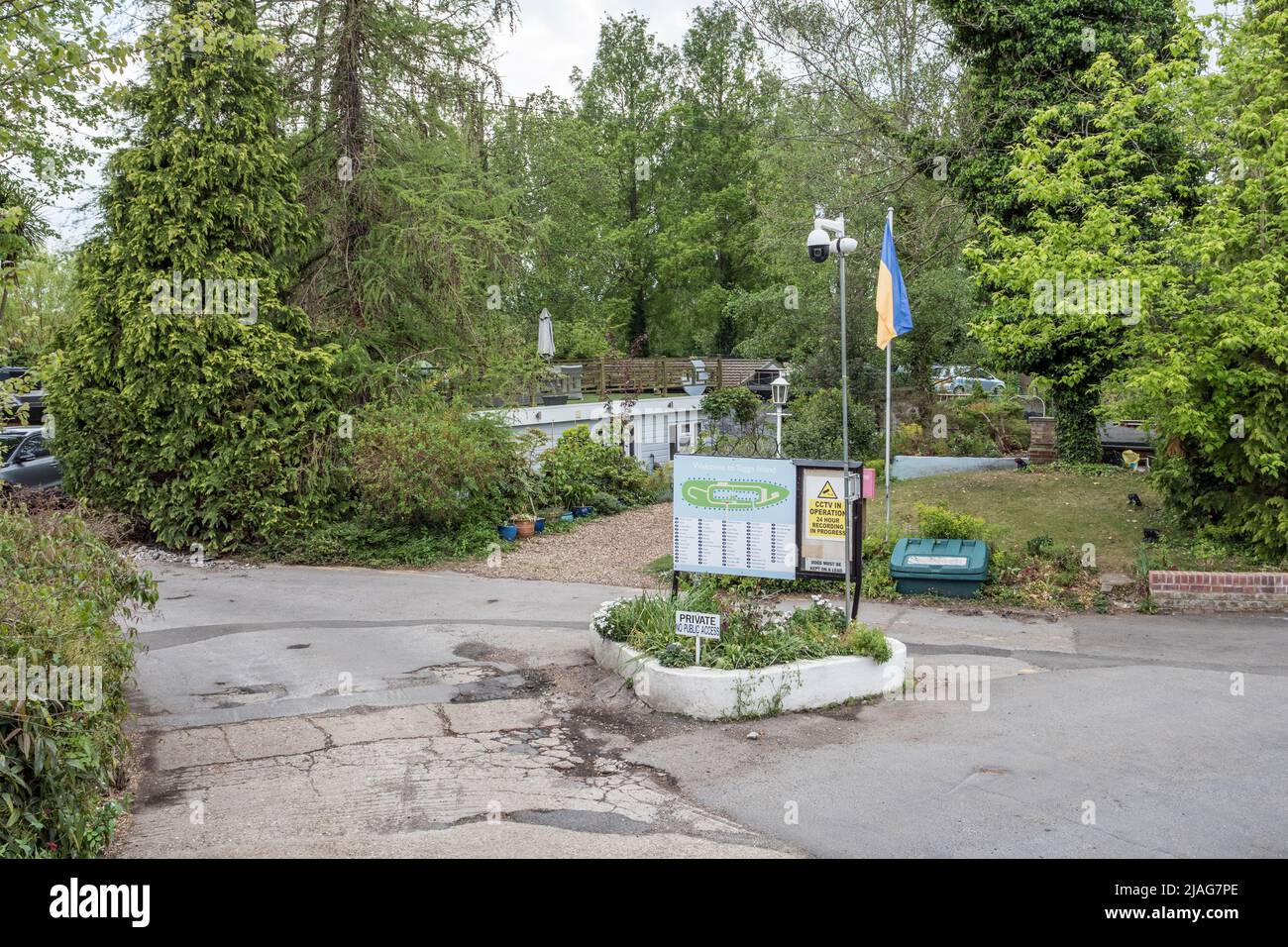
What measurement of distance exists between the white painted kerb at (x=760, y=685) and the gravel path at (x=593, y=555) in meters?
5.62

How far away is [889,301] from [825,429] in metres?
7.59

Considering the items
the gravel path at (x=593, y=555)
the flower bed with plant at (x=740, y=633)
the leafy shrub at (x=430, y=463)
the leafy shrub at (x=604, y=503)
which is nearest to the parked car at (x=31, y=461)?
the leafy shrub at (x=430, y=463)

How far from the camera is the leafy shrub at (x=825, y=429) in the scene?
22.4m

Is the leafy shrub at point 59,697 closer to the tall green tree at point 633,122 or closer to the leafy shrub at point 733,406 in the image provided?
the leafy shrub at point 733,406

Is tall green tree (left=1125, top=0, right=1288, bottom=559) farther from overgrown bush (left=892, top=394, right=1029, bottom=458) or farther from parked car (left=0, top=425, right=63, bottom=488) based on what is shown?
parked car (left=0, top=425, right=63, bottom=488)

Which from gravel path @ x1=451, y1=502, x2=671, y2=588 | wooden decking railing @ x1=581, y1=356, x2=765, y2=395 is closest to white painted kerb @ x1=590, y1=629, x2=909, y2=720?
gravel path @ x1=451, y1=502, x2=671, y2=588

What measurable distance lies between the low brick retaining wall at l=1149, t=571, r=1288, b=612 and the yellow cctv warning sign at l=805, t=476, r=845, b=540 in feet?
16.5

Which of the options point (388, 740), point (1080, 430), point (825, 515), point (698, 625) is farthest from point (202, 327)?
point (1080, 430)

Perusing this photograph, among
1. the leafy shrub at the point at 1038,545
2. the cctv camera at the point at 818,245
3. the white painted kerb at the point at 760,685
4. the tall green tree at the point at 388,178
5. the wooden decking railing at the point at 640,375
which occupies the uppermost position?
the tall green tree at the point at 388,178

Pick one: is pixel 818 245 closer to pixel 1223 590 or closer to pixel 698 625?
pixel 698 625

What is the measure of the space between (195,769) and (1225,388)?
12.3 m

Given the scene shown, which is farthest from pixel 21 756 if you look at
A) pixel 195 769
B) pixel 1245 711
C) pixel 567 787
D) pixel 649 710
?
pixel 1245 711

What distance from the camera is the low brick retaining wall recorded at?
1248 centimetres

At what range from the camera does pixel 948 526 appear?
46.5ft
